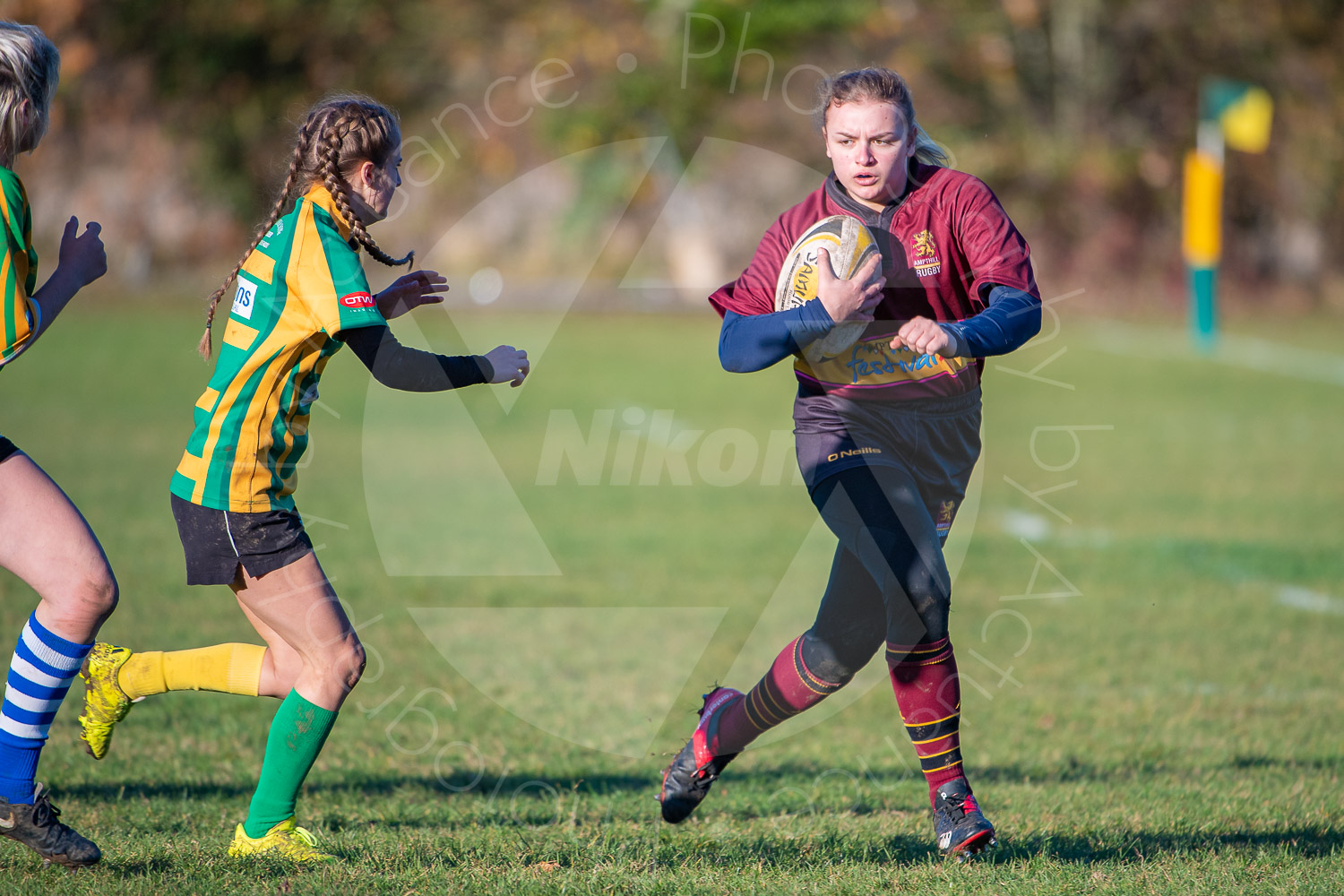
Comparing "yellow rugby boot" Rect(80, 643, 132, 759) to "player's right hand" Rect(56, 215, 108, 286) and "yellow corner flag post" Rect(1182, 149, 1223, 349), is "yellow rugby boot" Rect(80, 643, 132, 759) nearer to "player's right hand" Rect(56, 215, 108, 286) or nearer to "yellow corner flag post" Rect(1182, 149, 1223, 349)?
"player's right hand" Rect(56, 215, 108, 286)

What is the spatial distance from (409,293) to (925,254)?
1.34 m

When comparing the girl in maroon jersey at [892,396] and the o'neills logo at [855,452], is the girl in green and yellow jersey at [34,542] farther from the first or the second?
the o'neills logo at [855,452]

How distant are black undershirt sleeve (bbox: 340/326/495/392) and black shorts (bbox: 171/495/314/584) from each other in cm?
46

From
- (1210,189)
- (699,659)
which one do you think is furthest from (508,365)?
(1210,189)

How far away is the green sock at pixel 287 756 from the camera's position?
→ 3.27m

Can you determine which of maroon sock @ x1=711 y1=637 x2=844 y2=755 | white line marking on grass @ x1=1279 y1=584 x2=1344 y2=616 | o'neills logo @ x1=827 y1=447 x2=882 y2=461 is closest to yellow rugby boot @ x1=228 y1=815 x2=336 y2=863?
maroon sock @ x1=711 y1=637 x2=844 y2=755

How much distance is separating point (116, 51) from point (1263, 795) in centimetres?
2770

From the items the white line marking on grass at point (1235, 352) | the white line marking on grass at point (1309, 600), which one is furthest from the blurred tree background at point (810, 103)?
the white line marking on grass at point (1309, 600)

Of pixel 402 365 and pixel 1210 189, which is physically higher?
pixel 402 365

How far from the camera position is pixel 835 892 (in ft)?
10.3

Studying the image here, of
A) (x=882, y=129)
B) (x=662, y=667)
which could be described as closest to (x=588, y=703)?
(x=662, y=667)

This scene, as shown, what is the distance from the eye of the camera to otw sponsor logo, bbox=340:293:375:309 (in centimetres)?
303

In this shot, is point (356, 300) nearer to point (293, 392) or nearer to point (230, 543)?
point (293, 392)

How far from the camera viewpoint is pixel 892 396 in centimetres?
353
